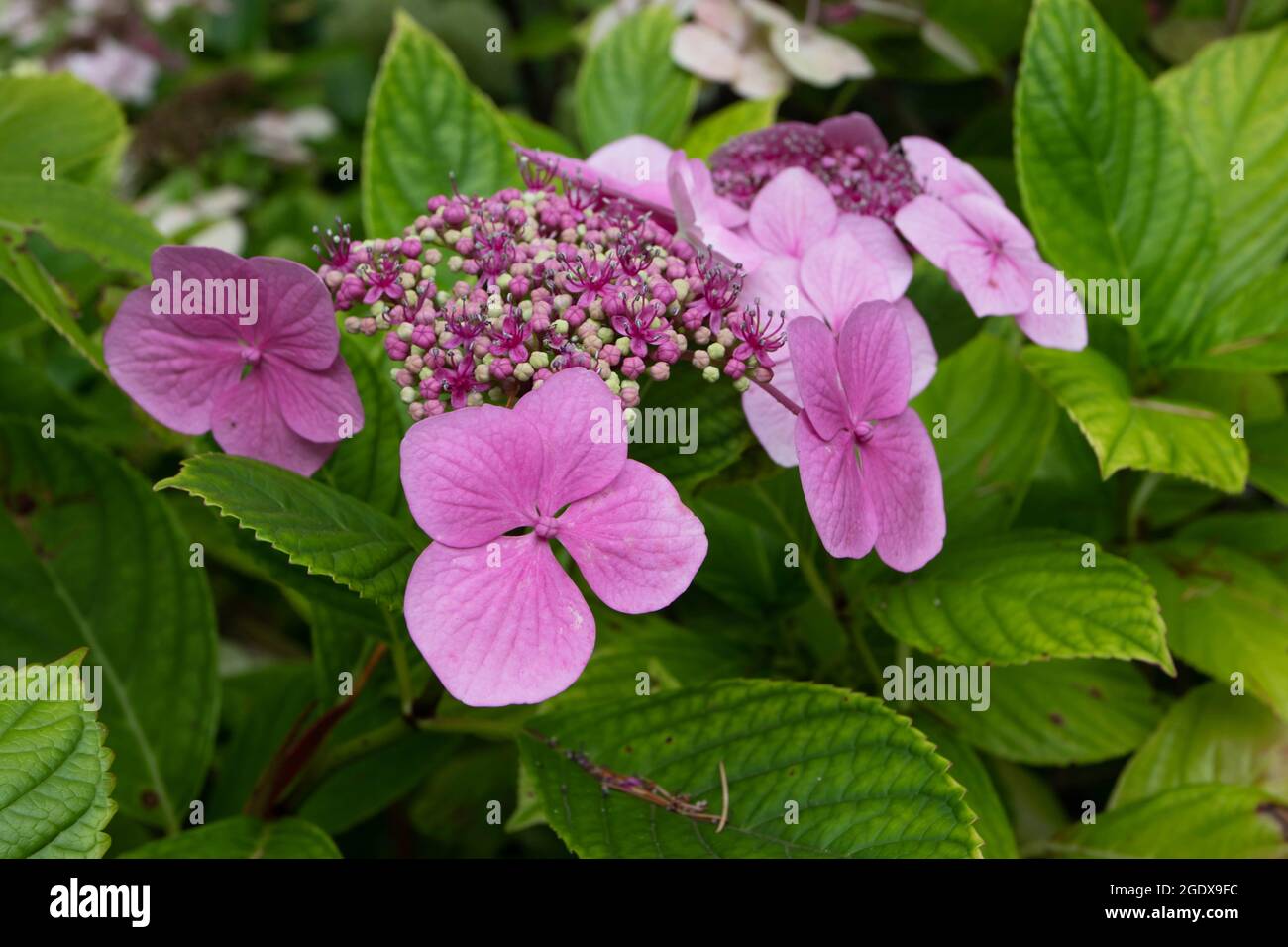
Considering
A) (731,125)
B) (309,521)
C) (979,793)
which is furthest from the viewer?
(731,125)

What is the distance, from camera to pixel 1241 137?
3.84ft

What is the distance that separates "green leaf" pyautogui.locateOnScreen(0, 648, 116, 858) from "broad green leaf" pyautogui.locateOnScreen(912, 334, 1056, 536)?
69 cm

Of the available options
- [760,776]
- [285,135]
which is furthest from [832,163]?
[285,135]

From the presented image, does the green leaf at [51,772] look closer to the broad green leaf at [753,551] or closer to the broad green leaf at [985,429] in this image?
the broad green leaf at [753,551]

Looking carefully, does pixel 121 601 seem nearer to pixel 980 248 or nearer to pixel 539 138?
pixel 539 138

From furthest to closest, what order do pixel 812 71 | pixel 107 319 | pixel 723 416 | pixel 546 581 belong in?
pixel 812 71 < pixel 107 319 < pixel 723 416 < pixel 546 581

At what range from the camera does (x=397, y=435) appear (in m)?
0.85

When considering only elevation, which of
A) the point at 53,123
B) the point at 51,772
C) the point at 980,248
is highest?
the point at 53,123

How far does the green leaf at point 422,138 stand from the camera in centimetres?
98

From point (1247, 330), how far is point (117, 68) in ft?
6.46

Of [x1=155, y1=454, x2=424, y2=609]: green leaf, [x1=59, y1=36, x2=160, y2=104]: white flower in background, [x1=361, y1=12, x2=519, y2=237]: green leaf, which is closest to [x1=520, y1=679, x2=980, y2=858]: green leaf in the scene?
[x1=155, y1=454, x2=424, y2=609]: green leaf

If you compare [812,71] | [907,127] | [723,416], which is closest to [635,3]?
[812,71]

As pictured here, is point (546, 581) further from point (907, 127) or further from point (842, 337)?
point (907, 127)

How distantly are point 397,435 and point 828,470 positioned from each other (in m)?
0.35
